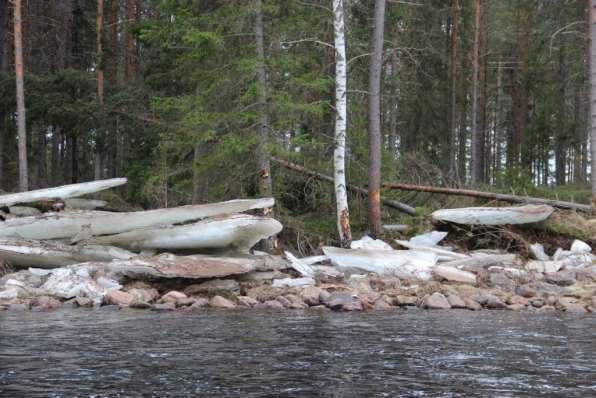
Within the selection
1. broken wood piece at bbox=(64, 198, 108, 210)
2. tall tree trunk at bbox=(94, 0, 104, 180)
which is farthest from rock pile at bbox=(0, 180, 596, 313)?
tall tree trunk at bbox=(94, 0, 104, 180)

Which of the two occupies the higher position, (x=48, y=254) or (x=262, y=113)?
(x=262, y=113)

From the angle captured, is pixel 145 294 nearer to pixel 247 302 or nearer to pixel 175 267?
pixel 175 267

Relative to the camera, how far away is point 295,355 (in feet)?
19.8

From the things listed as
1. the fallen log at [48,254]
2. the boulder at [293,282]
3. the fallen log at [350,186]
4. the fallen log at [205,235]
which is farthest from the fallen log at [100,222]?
the fallen log at [350,186]

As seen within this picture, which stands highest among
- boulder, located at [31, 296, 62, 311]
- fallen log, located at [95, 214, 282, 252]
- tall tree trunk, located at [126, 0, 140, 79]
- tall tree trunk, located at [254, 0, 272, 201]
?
tall tree trunk, located at [126, 0, 140, 79]

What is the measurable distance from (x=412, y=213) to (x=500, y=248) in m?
2.55

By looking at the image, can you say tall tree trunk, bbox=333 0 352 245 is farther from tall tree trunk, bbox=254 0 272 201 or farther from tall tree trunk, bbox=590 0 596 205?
tall tree trunk, bbox=590 0 596 205

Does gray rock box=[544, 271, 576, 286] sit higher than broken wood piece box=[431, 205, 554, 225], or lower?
lower

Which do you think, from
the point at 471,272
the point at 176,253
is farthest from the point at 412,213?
the point at 176,253

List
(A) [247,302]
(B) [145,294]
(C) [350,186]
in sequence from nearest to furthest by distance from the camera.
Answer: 1. (A) [247,302]
2. (B) [145,294]
3. (C) [350,186]

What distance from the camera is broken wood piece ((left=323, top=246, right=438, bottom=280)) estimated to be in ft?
39.1

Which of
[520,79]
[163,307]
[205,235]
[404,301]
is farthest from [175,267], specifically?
[520,79]

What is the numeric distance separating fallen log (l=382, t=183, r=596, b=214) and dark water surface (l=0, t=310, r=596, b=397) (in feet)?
21.7

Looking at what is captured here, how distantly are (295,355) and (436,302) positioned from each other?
4477 millimetres
